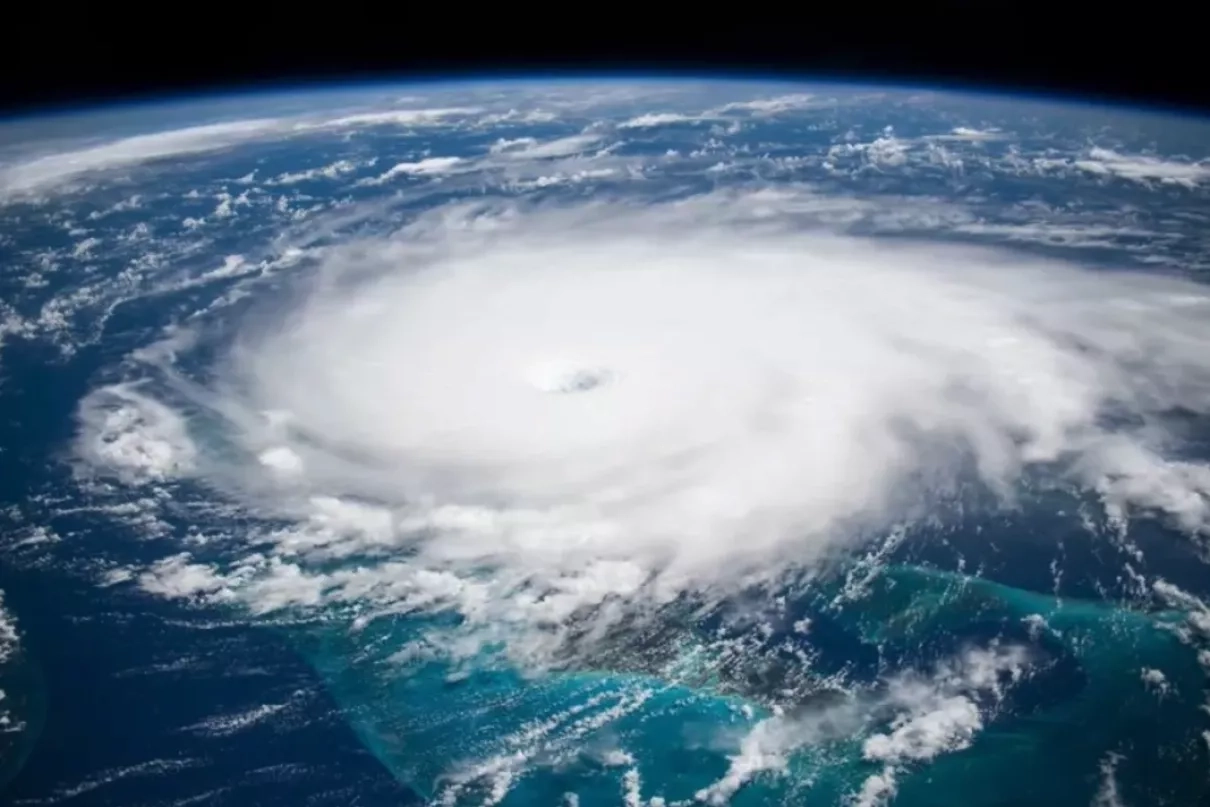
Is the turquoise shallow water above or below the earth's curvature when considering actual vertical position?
below

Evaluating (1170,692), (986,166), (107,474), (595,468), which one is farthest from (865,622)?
(986,166)

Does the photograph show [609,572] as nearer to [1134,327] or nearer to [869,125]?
[1134,327]

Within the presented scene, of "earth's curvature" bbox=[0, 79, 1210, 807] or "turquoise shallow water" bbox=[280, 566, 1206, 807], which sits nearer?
"turquoise shallow water" bbox=[280, 566, 1206, 807]

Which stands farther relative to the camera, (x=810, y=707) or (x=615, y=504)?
(x=615, y=504)

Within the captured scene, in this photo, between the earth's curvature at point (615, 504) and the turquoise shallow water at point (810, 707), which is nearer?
the turquoise shallow water at point (810, 707)
